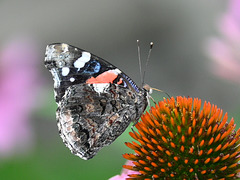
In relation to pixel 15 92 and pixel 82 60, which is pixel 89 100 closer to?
pixel 82 60

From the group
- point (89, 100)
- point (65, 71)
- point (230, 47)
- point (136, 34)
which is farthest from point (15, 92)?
point (136, 34)

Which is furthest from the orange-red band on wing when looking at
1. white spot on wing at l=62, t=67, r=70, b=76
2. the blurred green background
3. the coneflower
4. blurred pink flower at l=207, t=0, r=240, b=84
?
the blurred green background

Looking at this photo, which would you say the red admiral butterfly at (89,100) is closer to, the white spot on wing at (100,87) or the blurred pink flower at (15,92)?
the white spot on wing at (100,87)

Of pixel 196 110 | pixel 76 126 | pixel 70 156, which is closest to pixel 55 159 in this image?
pixel 70 156

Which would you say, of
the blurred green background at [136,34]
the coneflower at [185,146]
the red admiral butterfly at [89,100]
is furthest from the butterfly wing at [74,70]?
the blurred green background at [136,34]

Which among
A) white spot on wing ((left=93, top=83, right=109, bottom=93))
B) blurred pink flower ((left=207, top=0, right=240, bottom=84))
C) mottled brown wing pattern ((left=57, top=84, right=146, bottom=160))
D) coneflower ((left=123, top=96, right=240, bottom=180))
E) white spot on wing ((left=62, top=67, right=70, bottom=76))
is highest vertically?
blurred pink flower ((left=207, top=0, right=240, bottom=84))

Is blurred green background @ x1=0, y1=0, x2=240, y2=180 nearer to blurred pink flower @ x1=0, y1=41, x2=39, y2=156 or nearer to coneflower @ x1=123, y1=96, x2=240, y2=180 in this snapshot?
blurred pink flower @ x1=0, y1=41, x2=39, y2=156
